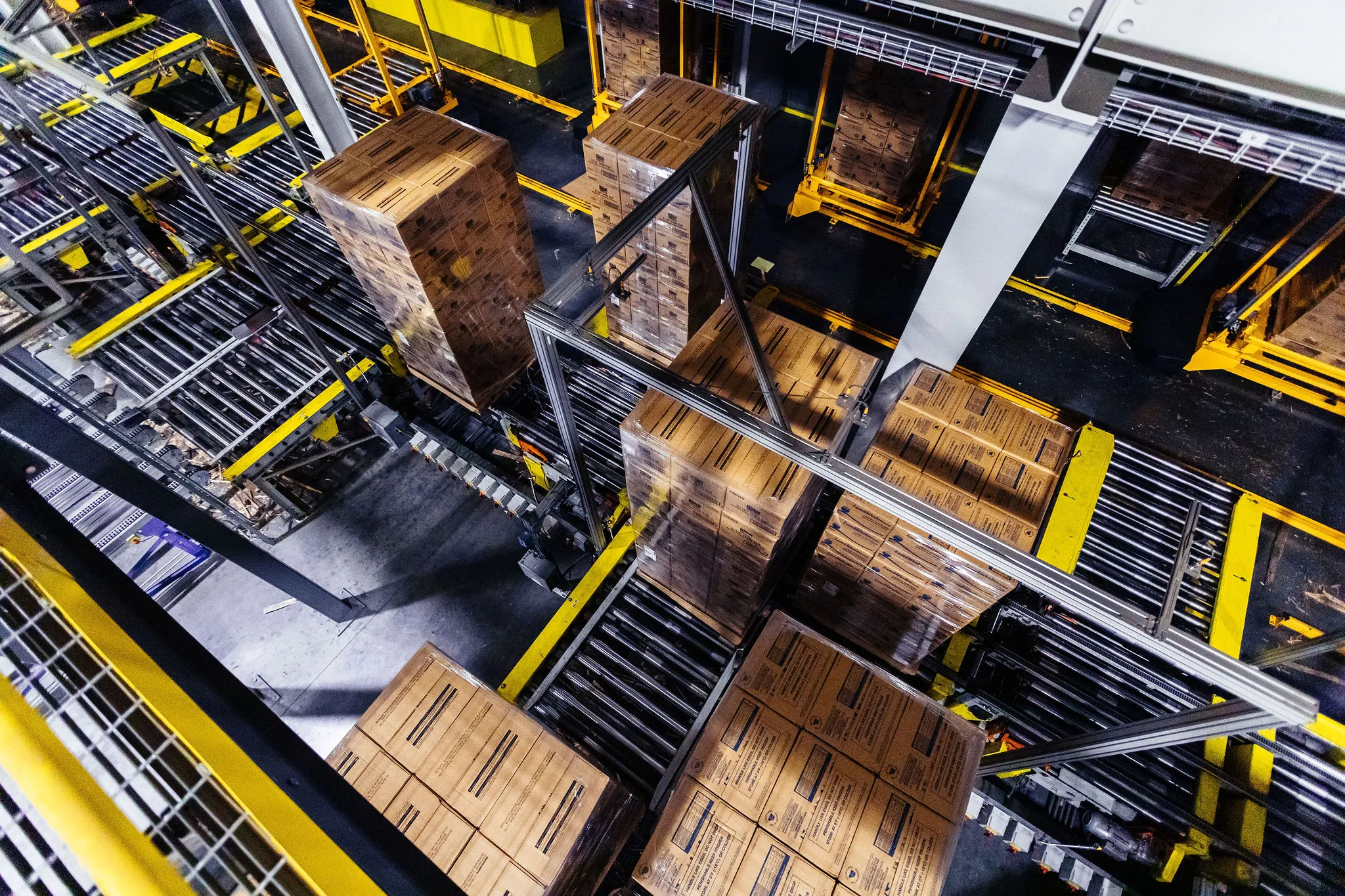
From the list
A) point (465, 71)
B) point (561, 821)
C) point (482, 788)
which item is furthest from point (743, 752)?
point (465, 71)

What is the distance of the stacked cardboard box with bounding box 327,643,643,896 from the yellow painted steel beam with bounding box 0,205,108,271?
657 centimetres

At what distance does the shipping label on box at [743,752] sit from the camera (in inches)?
122

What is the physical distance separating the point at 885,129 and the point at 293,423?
703 cm

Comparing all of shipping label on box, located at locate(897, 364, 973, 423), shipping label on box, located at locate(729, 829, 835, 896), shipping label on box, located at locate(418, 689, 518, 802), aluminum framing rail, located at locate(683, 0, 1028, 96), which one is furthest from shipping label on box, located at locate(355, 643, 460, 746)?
aluminum framing rail, located at locate(683, 0, 1028, 96)

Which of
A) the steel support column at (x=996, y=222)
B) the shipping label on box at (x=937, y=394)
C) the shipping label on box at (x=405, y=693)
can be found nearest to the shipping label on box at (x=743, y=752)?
the shipping label on box at (x=405, y=693)

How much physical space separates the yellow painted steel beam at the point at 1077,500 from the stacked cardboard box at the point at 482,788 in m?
3.85

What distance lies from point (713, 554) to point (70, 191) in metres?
8.01

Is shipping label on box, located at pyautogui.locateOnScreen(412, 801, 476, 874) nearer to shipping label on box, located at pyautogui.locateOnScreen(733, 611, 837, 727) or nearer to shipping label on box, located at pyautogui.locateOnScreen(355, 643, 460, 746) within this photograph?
shipping label on box, located at pyautogui.locateOnScreen(355, 643, 460, 746)

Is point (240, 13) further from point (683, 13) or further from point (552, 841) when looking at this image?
point (552, 841)

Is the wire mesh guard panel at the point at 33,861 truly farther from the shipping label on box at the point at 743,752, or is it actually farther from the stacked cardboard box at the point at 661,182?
the stacked cardboard box at the point at 661,182

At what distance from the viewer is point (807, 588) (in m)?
4.40

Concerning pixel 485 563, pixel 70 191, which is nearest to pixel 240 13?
pixel 70 191

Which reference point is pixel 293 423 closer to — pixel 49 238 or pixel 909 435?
pixel 49 238

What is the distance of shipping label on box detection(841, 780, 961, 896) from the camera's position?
2883 millimetres
